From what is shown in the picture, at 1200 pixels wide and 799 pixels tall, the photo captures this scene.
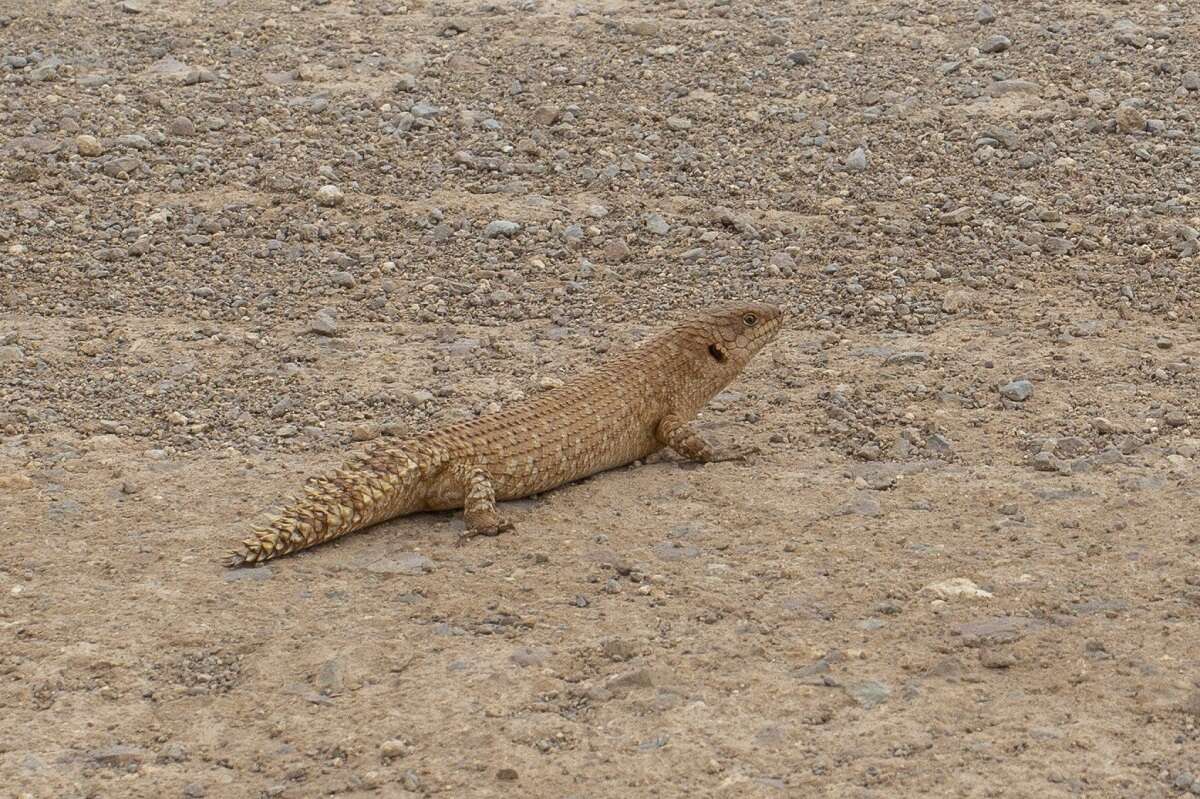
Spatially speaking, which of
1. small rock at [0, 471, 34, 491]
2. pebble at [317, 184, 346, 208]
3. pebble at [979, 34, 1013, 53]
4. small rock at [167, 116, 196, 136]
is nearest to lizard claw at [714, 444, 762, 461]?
small rock at [0, 471, 34, 491]

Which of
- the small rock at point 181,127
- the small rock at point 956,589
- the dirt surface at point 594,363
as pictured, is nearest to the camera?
the dirt surface at point 594,363

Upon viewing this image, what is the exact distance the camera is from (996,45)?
43.5 ft

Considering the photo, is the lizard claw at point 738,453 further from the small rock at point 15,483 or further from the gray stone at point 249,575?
the small rock at point 15,483

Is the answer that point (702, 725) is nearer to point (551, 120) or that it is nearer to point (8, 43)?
point (551, 120)

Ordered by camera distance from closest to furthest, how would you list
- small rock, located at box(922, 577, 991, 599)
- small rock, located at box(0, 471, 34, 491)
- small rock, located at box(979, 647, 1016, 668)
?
small rock, located at box(979, 647, 1016, 668), small rock, located at box(922, 577, 991, 599), small rock, located at box(0, 471, 34, 491)

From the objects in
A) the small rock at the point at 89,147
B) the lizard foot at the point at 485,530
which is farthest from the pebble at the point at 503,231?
the lizard foot at the point at 485,530

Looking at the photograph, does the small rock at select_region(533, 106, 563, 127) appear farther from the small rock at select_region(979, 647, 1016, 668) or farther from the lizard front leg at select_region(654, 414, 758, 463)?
the small rock at select_region(979, 647, 1016, 668)

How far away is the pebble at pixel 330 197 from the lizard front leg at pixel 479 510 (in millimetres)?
4134

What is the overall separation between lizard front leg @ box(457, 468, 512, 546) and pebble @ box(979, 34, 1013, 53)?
7130 mm

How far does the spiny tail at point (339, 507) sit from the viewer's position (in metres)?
7.39

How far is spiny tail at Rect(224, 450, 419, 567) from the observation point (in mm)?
7395

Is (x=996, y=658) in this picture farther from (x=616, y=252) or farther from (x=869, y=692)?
(x=616, y=252)

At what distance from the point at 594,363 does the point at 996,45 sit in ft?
17.5

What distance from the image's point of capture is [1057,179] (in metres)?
11.5
